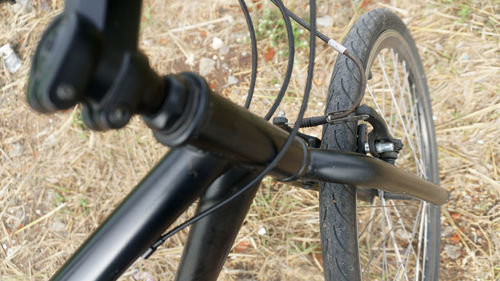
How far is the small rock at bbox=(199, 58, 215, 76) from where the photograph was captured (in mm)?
1694

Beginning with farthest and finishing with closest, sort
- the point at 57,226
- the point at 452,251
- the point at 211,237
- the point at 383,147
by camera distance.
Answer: the point at 57,226 < the point at 452,251 < the point at 383,147 < the point at 211,237

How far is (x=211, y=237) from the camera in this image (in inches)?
22.1

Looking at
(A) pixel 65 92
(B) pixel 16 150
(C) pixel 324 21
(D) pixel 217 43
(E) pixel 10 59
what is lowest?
(A) pixel 65 92

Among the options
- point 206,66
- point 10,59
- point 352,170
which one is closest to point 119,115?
point 352,170

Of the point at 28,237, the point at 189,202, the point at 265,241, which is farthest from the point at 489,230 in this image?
the point at 28,237

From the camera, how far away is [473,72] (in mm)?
1476

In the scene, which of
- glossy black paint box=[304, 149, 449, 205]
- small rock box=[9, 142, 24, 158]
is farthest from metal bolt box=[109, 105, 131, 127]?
small rock box=[9, 142, 24, 158]

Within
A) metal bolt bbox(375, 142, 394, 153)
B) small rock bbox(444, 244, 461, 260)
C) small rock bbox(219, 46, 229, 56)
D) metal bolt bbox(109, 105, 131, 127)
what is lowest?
metal bolt bbox(109, 105, 131, 127)

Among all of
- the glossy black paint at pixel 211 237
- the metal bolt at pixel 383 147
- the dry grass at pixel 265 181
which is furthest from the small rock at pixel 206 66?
the glossy black paint at pixel 211 237

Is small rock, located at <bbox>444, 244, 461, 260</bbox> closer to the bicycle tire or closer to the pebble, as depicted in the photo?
the bicycle tire

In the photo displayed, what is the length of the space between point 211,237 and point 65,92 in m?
0.33

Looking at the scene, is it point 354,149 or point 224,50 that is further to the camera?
point 224,50

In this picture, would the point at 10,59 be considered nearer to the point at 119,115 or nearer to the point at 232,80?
the point at 232,80

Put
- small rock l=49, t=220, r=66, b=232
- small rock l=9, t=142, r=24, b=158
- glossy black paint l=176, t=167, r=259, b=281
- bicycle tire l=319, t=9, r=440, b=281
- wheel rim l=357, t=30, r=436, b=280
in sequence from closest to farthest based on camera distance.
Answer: glossy black paint l=176, t=167, r=259, b=281 < bicycle tire l=319, t=9, r=440, b=281 < wheel rim l=357, t=30, r=436, b=280 < small rock l=49, t=220, r=66, b=232 < small rock l=9, t=142, r=24, b=158
